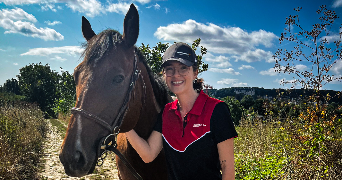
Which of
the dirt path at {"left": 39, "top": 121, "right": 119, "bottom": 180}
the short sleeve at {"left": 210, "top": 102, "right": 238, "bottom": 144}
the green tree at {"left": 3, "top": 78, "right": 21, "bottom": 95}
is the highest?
the green tree at {"left": 3, "top": 78, "right": 21, "bottom": 95}

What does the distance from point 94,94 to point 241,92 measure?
83839 mm

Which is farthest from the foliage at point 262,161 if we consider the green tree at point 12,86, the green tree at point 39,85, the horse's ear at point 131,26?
the green tree at point 12,86

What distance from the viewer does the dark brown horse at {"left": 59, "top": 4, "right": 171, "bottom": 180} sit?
168cm

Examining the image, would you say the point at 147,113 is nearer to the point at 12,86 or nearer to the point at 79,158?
the point at 79,158

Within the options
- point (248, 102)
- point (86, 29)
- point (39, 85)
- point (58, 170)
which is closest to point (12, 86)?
point (39, 85)

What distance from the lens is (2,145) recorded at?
5949 mm

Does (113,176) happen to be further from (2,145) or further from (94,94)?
(94,94)

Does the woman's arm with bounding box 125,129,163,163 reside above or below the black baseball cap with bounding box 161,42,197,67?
below

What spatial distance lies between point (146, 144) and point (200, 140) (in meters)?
0.64

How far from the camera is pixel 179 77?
79.0 inches

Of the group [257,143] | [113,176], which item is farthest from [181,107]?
[113,176]

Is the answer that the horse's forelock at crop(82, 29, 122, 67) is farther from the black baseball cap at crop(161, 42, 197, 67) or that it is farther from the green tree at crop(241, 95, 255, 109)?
the green tree at crop(241, 95, 255, 109)

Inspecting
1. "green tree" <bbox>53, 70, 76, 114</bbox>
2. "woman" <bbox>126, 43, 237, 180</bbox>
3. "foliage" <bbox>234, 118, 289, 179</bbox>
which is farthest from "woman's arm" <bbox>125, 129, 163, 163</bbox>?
"green tree" <bbox>53, 70, 76, 114</bbox>

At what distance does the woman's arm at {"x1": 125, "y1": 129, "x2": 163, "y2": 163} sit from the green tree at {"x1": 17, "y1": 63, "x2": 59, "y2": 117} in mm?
50918
